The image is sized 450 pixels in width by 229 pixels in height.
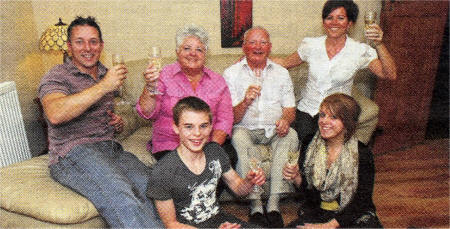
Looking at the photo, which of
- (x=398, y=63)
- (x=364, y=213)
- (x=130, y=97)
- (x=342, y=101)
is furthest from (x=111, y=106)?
(x=398, y=63)

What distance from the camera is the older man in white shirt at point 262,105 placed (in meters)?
2.29

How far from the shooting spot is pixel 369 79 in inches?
142

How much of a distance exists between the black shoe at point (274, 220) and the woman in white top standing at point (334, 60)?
614 millimetres

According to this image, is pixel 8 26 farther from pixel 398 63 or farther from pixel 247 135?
pixel 398 63

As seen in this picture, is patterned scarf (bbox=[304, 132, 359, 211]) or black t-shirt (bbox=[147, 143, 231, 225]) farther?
patterned scarf (bbox=[304, 132, 359, 211])

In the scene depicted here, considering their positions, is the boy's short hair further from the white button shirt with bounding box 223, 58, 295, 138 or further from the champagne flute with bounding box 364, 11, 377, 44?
the champagne flute with bounding box 364, 11, 377, 44

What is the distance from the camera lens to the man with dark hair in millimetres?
1634

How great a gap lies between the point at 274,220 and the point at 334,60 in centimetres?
118

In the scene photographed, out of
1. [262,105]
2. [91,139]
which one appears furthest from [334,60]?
[91,139]

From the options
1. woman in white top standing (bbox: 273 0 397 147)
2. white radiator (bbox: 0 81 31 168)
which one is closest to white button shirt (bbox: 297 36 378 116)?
woman in white top standing (bbox: 273 0 397 147)

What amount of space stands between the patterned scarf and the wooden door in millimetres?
1766

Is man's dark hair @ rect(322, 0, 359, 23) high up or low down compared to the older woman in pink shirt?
up

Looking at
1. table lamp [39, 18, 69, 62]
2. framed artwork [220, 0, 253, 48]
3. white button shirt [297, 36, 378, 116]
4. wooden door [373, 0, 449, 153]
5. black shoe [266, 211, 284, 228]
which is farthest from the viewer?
framed artwork [220, 0, 253, 48]

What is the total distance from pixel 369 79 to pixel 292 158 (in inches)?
93.5
